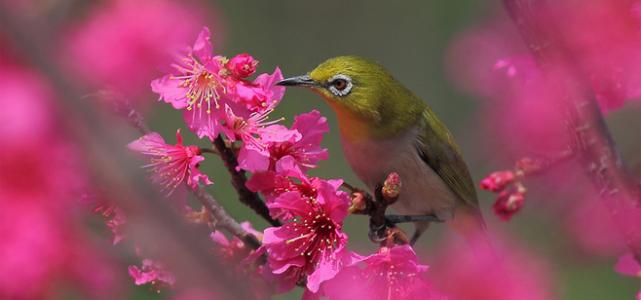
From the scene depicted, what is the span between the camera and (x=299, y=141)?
138 centimetres

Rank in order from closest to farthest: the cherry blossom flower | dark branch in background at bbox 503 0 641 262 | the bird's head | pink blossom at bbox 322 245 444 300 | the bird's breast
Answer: dark branch in background at bbox 503 0 641 262 → pink blossom at bbox 322 245 444 300 → the cherry blossom flower → the bird's head → the bird's breast

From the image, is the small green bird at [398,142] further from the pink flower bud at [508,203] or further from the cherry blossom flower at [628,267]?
the cherry blossom flower at [628,267]

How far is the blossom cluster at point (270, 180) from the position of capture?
4.15 feet

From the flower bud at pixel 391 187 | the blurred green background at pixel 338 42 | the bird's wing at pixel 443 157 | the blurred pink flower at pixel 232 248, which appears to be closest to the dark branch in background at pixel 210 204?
the blurred pink flower at pixel 232 248

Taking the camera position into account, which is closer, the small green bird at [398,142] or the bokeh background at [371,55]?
the bokeh background at [371,55]

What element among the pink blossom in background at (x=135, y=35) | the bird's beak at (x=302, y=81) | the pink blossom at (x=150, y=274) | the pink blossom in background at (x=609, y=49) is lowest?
the pink blossom in background at (x=609, y=49)

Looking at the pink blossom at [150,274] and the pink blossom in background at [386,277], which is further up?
the pink blossom at [150,274]

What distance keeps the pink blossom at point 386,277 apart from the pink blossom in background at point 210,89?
0.96ft

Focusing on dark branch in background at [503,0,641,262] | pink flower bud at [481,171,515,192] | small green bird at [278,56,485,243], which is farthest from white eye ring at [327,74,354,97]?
dark branch in background at [503,0,641,262]

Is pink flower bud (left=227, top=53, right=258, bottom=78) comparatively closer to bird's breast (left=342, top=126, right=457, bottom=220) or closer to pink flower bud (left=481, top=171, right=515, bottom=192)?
pink flower bud (left=481, top=171, right=515, bottom=192)

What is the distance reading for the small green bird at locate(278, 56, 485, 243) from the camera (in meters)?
1.96

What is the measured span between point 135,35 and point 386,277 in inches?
61.4

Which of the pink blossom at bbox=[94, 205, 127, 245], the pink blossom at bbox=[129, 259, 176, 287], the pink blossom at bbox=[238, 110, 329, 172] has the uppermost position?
the pink blossom at bbox=[94, 205, 127, 245]

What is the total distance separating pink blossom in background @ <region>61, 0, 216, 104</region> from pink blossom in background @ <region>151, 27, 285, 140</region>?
0.26ft
